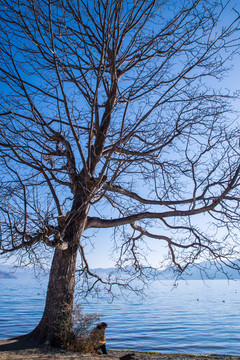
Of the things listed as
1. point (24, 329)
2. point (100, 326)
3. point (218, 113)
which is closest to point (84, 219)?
point (100, 326)

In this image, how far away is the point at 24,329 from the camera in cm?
1816

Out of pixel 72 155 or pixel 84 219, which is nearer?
pixel 84 219

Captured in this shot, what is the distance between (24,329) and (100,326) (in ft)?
42.8

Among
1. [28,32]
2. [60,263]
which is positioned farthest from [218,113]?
[60,263]

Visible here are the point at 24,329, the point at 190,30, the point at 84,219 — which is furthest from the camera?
the point at 24,329

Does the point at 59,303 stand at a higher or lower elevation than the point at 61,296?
lower

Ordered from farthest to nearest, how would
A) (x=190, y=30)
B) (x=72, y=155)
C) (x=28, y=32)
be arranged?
(x=72, y=155) → (x=190, y=30) → (x=28, y=32)

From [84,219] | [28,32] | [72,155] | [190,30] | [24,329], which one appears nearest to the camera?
[28,32]

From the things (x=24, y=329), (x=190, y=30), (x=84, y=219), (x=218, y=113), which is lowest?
(x=24, y=329)

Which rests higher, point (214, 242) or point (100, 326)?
point (214, 242)

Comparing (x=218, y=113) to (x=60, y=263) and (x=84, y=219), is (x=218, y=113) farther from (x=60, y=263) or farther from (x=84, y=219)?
(x=60, y=263)

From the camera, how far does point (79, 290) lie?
9.41m

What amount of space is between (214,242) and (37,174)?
5303 millimetres

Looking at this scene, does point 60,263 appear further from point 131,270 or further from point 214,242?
point 214,242
